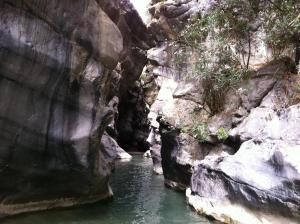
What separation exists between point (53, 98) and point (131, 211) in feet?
17.1

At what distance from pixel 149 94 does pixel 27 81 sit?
102 ft

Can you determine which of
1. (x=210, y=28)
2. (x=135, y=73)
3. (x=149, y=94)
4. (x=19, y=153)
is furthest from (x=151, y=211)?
(x=149, y=94)

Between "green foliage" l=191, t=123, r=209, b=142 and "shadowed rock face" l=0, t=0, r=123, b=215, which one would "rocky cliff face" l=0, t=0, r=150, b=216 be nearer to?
"shadowed rock face" l=0, t=0, r=123, b=215

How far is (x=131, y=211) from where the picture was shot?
44.6 feet

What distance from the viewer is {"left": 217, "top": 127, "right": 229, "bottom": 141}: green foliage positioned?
1476 centimetres

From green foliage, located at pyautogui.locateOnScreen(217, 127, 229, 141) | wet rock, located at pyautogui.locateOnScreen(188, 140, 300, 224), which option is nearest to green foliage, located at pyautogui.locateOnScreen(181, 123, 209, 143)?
green foliage, located at pyautogui.locateOnScreen(217, 127, 229, 141)

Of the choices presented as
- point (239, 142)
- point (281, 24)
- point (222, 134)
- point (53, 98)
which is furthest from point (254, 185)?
point (281, 24)

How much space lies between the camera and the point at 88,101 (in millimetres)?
12875

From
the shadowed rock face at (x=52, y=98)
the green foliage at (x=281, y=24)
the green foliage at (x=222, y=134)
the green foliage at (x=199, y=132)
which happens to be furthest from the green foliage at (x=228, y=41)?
the shadowed rock face at (x=52, y=98)

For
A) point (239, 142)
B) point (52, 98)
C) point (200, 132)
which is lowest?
point (239, 142)

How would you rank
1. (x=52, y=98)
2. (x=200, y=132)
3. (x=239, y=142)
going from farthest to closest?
1. (x=200, y=132)
2. (x=239, y=142)
3. (x=52, y=98)

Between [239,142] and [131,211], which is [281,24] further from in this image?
[131,211]

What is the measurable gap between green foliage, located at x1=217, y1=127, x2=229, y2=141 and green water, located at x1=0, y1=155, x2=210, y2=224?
3152mm

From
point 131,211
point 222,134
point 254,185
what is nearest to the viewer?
point 254,185
